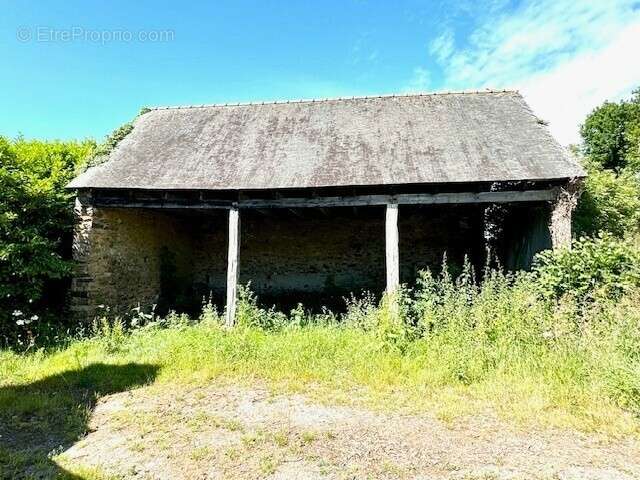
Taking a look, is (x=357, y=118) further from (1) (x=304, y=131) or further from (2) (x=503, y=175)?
(2) (x=503, y=175)

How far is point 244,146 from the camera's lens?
9.19 meters

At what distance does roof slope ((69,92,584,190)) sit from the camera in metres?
7.48

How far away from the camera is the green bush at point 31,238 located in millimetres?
6828

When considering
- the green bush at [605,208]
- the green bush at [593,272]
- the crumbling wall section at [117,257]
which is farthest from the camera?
the green bush at [605,208]

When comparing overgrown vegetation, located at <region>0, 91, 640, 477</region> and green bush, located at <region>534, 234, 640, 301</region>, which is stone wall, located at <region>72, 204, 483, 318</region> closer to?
overgrown vegetation, located at <region>0, 91, 640, 477</region>

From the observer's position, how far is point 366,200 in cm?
754

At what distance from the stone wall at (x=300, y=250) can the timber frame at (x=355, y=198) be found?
1687mm

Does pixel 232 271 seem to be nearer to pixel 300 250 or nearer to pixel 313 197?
pixel 313 197

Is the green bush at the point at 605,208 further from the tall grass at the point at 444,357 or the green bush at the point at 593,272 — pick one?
the tall grass at the point at 444,357

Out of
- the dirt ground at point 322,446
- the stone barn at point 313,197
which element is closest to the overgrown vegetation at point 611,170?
the stone barn at point 313,197

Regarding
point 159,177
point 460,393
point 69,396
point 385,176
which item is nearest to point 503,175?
point 385,176

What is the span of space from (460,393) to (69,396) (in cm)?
436

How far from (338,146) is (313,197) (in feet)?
5.31

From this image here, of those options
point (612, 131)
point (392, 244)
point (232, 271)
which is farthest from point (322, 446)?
point (612, 131)
